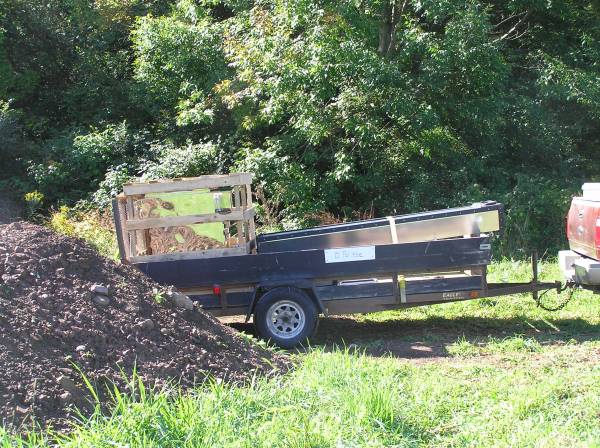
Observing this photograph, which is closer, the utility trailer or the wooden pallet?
the utility trailer

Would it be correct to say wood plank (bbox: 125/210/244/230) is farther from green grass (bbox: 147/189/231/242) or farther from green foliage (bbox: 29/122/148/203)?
green foliage (bbox: 29/122/148/203)

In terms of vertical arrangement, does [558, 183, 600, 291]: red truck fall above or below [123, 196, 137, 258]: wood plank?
below

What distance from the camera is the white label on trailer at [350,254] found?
8352 mm

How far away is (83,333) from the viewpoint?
5.91 m

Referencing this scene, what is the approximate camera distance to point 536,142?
Result: 16.5 meters

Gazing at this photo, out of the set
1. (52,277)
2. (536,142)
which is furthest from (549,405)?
(536,142)

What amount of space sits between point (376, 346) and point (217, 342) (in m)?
2.32

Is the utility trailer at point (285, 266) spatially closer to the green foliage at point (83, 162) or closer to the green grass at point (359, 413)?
the green grass at point (359, 413)

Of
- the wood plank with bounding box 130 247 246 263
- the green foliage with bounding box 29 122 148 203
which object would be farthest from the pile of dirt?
the green foliage with bounding box 29 122 148 203

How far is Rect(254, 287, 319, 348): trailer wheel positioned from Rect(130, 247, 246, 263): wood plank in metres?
0.64

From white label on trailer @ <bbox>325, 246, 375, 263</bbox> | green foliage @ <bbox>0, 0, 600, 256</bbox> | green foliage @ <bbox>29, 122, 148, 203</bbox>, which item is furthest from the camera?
green foliage @ <bbox>29, 122, 148, 203</bbox>

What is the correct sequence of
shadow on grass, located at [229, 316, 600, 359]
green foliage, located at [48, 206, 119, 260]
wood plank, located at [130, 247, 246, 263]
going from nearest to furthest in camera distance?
shadow on grass, located at [229, 316, 600, 359], wood plank, located at [130, 247, 246, 263], green foliage, located at [48, 206, 119, 260]

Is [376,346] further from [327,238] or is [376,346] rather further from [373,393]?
[373,393]

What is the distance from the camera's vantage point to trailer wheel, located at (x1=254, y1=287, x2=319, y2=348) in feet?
27.5
